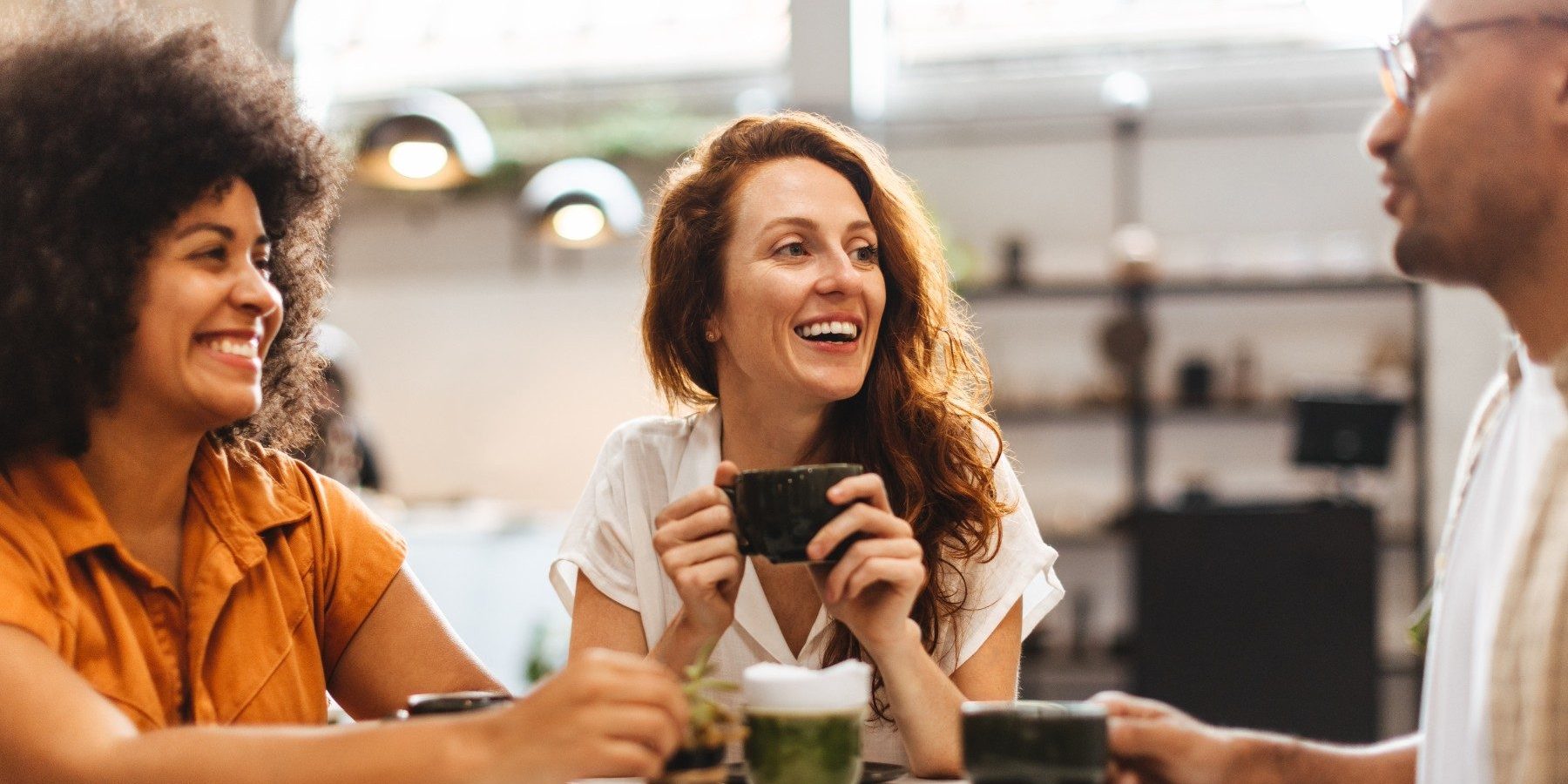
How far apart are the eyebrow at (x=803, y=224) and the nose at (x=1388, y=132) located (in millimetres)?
770

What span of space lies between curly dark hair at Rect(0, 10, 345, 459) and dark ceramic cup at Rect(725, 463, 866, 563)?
65 cm

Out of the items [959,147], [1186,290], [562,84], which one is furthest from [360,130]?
[1186,290]

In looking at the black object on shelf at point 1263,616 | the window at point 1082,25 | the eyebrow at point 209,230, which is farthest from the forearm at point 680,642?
the window at point 1082,25

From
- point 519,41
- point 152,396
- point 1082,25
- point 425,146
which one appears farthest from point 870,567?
point 519,41

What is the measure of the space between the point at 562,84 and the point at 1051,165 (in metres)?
2.95

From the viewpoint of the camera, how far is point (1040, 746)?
0.97m

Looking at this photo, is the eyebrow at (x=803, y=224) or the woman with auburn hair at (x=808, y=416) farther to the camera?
the eyebrow at (x=803, y=224)

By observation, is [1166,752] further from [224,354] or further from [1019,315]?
[1019,315]

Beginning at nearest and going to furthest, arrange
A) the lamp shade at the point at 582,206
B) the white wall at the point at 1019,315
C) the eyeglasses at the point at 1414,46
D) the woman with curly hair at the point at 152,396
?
the eyeglasses at the point at 1414,46
the woman with curly hair at the point at 152,396
the lamp shade at the point at 582,206
the white wall at the point at 1019,315

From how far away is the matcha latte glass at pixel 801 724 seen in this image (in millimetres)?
1030

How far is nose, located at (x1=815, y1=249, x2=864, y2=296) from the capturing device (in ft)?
5.85

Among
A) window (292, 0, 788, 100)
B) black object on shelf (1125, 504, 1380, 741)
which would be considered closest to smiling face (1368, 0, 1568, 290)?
black object on shelf (1125, 504, 1380, 741)

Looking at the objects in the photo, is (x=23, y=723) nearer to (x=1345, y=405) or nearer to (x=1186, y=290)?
(x=1345, y=405)

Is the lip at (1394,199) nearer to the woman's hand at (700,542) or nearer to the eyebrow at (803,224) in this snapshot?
the woman's hand at (700,542)
